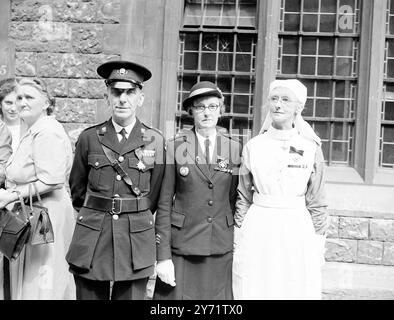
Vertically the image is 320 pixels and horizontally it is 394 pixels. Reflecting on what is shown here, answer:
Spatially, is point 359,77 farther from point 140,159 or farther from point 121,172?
point 121,172

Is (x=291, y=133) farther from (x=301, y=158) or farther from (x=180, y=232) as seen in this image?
(x=180, y=232)

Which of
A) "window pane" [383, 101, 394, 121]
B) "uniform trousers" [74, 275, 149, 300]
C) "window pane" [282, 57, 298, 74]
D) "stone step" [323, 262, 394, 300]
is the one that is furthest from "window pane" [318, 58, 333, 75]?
"uniform trousers" [74, 275, 149, 300]

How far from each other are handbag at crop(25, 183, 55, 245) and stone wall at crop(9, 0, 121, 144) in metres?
2.30

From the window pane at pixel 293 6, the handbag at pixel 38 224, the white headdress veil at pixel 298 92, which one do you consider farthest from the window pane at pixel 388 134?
the handbag at pixel 38 224

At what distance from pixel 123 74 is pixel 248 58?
273 cm

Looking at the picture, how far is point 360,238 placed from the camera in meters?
5.04

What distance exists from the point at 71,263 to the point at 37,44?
313cm

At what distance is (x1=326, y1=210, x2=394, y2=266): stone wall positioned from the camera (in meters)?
5.00

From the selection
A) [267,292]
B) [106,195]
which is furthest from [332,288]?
[106,195]

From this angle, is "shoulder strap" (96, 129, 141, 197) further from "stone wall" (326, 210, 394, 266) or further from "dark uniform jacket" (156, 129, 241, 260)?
"stone wall" (326, 210, 394, 266)

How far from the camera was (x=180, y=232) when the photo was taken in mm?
3064

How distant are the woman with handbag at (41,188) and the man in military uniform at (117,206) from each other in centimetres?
22

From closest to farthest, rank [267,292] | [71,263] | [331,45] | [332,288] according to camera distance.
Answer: [71,263] → [267,292] → [332,288] → [331,45]

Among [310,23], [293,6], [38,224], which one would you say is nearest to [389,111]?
[310,23]
